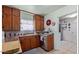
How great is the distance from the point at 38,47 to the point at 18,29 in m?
0.37

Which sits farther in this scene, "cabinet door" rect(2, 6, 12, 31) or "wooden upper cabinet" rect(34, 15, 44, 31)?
"wooden upper cabinet" rect(34, 15, 44, 31)

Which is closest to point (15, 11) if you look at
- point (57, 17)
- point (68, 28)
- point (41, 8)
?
point (41, 8)

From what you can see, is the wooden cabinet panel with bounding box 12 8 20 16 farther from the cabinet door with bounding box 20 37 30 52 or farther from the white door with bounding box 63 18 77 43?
the white door with bounding box 63 18 77 43

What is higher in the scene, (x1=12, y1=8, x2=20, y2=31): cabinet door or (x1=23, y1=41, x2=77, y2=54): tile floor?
(x1=12, y1=8, x2=20, y2=31): cabinet door

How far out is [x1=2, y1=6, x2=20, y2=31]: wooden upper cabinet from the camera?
135 centimetres

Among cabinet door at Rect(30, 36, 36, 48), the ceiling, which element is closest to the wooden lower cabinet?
cabinet door at Rect(30, 36, 36, 48)

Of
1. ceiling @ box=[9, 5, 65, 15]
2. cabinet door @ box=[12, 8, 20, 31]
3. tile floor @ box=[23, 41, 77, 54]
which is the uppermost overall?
ceiling @ box=[9, 5, 65, 15]

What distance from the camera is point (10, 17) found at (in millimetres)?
1361

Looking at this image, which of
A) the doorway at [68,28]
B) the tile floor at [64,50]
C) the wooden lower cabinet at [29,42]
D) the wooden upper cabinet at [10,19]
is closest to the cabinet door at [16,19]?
the wooden upper cabinet at [10,19]

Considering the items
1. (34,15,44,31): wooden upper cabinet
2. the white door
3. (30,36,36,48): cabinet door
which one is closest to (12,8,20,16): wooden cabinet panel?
(34,15,44,31): wooden upper cabinet

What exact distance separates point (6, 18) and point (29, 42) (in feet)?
1.44

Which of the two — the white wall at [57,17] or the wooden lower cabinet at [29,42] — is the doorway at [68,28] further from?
the wooden lower cabinet at [29,42]

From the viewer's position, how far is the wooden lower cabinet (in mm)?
1409
